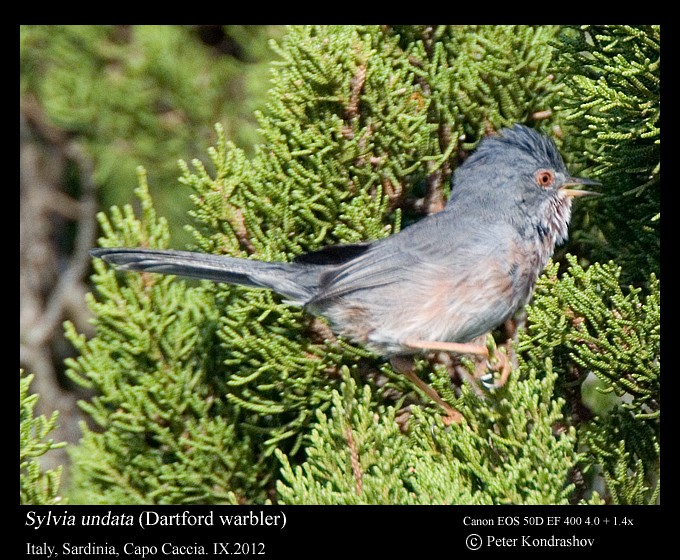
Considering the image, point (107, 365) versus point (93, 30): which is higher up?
point (93, 30)

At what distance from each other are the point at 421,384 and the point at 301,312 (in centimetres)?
64

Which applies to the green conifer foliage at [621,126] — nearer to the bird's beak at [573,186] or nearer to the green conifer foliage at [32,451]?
the bird's beak at [573,186]

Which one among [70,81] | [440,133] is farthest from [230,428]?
[70,81]

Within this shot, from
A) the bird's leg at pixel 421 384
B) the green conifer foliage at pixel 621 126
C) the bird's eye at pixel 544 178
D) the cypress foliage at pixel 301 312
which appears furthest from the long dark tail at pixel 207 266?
the green conifer foliage at pixel 621 126

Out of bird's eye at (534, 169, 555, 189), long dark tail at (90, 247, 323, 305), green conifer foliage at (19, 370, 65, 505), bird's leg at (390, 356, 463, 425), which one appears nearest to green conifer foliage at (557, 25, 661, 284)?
bird's eye at (534, 169, 555, 189)

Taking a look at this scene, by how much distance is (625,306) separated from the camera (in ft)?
10.2

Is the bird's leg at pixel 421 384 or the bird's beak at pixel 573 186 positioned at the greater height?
the bird's beak at pixel 573 186

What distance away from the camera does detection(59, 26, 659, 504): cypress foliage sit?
3.38 m

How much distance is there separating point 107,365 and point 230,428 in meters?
0.66

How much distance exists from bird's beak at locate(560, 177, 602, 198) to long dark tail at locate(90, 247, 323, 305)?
4.35 ft

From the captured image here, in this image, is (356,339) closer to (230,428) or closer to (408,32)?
(230,428)

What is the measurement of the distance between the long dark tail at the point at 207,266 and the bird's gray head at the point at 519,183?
908 mm

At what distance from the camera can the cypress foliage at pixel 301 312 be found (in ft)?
11.1

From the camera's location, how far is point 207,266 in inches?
136
